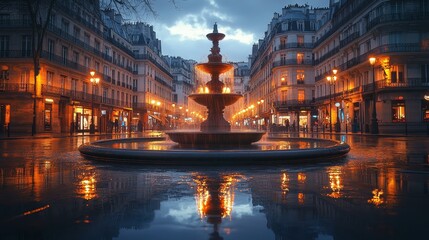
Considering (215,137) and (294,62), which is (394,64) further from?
(215,137)

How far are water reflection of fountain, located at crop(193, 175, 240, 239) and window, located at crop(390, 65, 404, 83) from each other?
34.7 m

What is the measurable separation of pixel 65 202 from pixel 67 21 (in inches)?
1563

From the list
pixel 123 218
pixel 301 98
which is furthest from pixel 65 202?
pixel 301 98

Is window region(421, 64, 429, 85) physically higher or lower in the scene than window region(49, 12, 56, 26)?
lower

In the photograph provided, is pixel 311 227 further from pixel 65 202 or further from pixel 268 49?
pixel 268 49

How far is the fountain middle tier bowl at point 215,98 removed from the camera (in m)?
14.7

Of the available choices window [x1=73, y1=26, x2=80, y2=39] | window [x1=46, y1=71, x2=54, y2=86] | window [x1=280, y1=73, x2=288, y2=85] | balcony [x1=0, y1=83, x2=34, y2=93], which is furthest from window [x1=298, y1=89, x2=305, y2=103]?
balcony [x1=0, y1=83, x2=34, y2=93]

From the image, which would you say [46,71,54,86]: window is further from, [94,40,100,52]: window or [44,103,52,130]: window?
[94,40,100,52]: window

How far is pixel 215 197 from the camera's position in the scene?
16.2 ft

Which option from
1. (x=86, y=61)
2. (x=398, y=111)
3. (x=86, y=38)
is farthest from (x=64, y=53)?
(x=398, y=111)

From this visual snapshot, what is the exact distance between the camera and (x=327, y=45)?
52.4 m

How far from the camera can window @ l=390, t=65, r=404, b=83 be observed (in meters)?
35.7

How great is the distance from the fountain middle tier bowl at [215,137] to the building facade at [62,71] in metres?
10.6

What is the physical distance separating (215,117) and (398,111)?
27.9 metres
